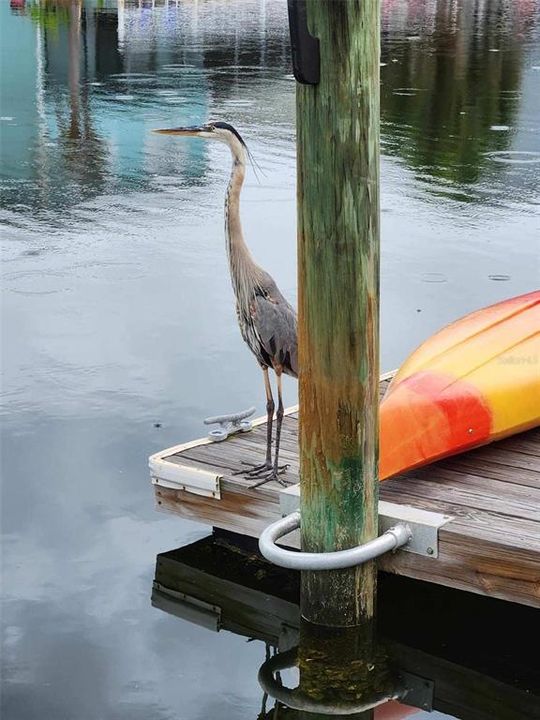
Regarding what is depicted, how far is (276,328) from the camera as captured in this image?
6551 mm

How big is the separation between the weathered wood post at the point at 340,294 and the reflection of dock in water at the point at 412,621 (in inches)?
15.2

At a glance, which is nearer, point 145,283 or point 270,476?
point 270,476

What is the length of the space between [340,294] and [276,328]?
1.21 meters

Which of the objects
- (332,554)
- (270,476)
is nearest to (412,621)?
(332,554)

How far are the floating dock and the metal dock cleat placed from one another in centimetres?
4

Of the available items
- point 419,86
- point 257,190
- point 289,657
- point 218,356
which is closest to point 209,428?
point 218,356

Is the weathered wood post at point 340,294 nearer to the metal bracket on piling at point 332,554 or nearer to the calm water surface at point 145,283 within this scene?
the metal bracket on piling at point 332,554

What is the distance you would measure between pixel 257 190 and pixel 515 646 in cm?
1004

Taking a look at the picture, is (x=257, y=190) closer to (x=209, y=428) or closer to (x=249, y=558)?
(x=209, y=428)

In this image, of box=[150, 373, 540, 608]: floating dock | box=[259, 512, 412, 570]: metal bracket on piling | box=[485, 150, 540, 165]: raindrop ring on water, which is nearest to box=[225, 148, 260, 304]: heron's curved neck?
box=[150, 373, 540, 608]: floating dock

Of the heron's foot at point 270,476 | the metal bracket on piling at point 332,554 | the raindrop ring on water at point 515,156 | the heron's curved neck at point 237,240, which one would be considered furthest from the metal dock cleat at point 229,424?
the raindrop ring on water at point 515,156

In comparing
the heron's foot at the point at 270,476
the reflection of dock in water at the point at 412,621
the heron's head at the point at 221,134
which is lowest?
the reflection of dock in water at the point at 412,621

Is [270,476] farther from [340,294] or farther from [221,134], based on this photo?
[221,134]

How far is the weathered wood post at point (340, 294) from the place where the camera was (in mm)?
5184
